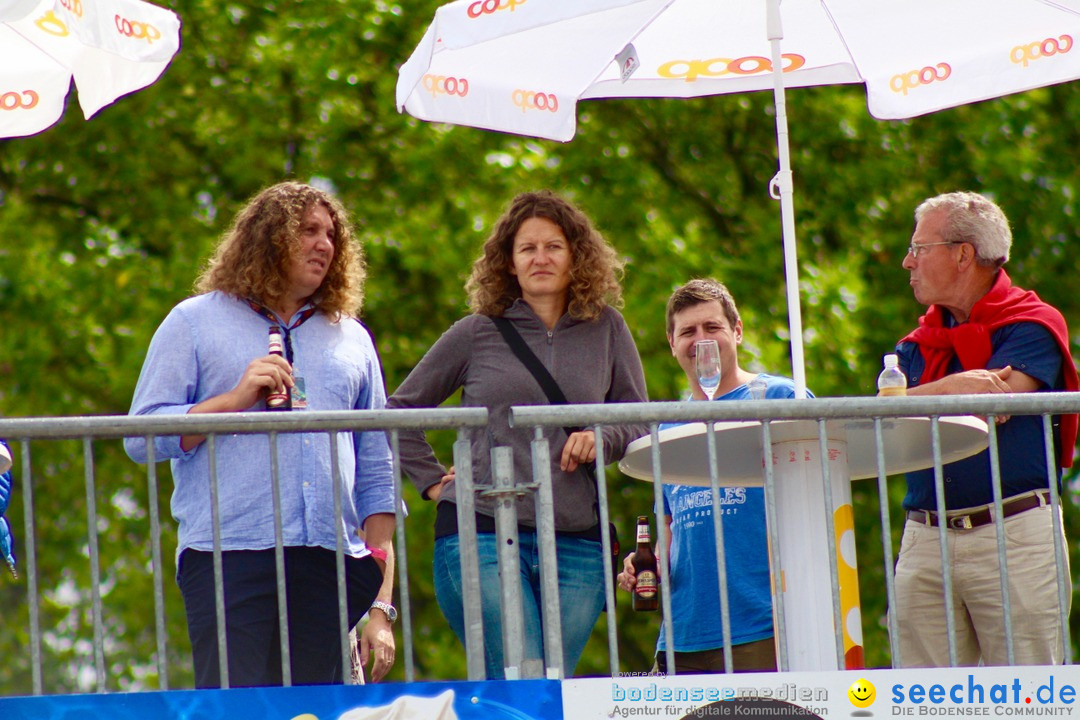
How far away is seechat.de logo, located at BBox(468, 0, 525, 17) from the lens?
16.0 ft

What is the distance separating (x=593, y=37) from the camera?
6.02 m

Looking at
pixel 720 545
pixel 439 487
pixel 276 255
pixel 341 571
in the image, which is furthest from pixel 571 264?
pixel 341 571

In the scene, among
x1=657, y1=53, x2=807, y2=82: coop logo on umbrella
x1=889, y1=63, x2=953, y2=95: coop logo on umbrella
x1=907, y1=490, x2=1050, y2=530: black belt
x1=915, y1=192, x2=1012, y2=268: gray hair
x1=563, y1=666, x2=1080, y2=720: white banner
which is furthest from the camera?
x1=657, y1=53, x2=807, y2=82: coop logo on umbrella

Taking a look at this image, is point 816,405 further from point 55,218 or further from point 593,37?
point 55,218

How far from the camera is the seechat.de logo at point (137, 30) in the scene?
19.2 ft

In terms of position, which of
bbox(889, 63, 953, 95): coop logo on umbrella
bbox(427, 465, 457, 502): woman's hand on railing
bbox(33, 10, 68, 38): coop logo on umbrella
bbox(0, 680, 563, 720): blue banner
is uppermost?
bbox(33, 10, 68, 38): coop logo on umbrella

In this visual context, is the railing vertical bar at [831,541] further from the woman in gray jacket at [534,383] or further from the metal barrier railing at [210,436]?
the metal barrier railing at [210,436]

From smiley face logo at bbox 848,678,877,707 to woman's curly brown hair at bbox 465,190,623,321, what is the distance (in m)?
1.65

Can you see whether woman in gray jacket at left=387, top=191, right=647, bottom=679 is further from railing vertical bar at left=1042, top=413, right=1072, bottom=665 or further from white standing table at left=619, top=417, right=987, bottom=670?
railing vertical bar at left=1042, top=413, right=1072, bottom=665

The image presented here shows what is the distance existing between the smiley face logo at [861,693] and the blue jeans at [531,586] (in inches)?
36.8

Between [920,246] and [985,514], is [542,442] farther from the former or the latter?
[920,246]

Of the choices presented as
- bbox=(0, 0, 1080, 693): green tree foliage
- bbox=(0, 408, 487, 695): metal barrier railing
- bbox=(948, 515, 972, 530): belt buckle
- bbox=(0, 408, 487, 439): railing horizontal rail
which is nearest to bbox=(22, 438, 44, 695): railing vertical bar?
bbox=(0, 408, 487, 695): metal barrier railing

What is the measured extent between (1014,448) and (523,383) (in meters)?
1.56

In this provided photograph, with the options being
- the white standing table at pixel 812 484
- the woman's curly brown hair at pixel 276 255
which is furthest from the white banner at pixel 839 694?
the woman's curly brown hair at pixel 276 255
